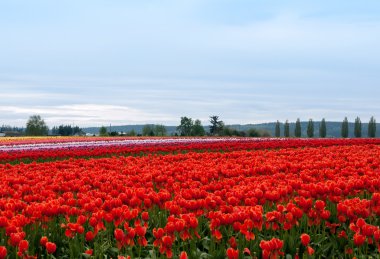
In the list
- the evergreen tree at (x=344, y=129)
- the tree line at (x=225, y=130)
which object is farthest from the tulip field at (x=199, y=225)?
the evergreen tree at (x=344, y=129)

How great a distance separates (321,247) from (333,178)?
4091 millimetres

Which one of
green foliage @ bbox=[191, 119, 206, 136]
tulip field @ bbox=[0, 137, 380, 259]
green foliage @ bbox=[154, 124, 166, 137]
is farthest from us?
green foliage @ bbox=[154, 124, 166, 137]

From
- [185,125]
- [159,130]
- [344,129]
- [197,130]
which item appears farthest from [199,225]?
[344,129]

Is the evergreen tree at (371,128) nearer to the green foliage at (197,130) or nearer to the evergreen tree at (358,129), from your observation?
the evergreen tree at (358,129)

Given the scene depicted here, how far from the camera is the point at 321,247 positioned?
630 cm

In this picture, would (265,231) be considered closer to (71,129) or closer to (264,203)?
(264,203)

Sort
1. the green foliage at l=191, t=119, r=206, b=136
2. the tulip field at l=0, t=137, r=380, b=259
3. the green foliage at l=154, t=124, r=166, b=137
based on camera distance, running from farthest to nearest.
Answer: the green foliage at l=154, t=124, r=166, b=137 → the green foliage at l=191, t=119, r=206, b=136 → the tulip field at l=0, t=137, r=380, b=259

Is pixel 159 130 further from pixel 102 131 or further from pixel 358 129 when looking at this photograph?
pixel 358 129

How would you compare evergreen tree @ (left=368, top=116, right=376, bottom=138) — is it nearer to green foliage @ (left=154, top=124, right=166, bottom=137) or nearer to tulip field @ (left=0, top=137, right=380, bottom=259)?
green foliage @ (left=154, top=124, right=166, bottom=137)

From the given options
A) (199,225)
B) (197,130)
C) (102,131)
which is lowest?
(199,225)

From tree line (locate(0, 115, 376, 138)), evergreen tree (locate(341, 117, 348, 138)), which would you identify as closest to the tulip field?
tree line (locate(0, 115, 376, 138))

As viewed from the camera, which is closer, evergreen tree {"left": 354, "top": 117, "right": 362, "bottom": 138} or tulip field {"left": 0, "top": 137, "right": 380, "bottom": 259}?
tulip field {"left": 0, "top": 137, "right": 380, "bottom": 259}

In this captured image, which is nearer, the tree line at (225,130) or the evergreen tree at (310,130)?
the tree line at (225,130)

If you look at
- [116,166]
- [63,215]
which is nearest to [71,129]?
[116,166]
